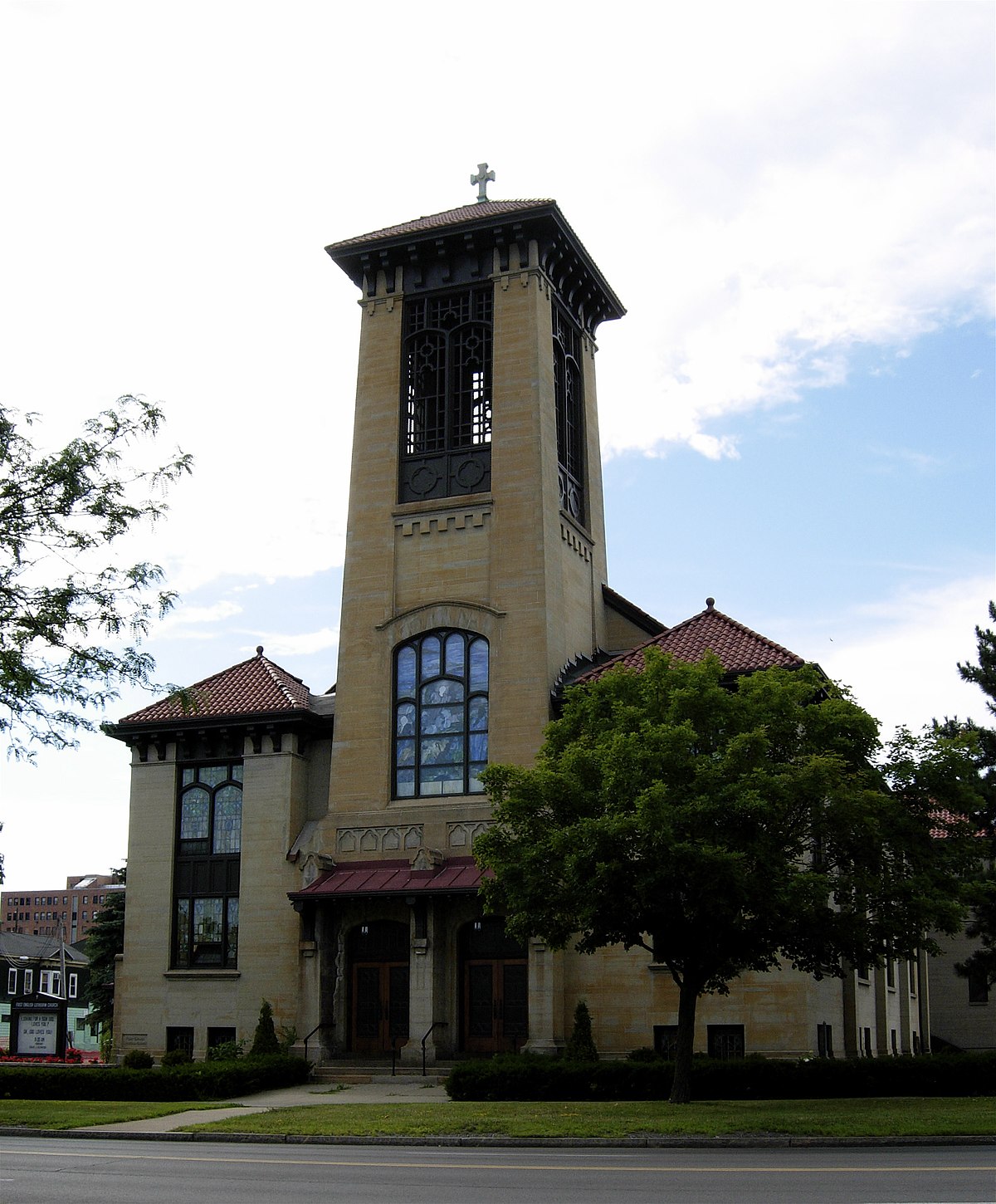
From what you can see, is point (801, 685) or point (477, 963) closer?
point (801, 685)

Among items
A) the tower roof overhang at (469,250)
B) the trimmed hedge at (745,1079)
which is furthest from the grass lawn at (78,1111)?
the tower roof overhang at (469,250)

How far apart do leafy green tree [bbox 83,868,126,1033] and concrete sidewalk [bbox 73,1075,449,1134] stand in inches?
675

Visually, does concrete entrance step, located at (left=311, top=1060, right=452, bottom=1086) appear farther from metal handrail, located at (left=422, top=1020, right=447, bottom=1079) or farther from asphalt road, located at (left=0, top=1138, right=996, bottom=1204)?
asphalt road, located at (left=0, top=1138, right=996, bottom=1204)

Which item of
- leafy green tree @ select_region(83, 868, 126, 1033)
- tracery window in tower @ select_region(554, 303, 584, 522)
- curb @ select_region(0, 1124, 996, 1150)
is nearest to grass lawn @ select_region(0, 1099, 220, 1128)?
curb @ select_region(0, 1124, 996, 1150)

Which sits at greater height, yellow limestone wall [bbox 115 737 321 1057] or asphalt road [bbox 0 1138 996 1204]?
yellow limestone wall [bbox 115 737 321 1057]

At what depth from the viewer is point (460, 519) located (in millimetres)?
38844

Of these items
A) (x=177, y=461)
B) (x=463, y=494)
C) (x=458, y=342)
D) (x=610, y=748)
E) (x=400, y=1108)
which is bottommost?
(x=400, y=1108)

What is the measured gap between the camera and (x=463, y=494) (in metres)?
39.2

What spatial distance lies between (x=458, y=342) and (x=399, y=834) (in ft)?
47.4

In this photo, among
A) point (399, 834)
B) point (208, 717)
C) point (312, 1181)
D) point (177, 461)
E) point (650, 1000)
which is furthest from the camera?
point (208, 717)

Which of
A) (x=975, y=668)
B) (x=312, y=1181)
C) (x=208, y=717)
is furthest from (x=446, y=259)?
(x=312, y=1181)

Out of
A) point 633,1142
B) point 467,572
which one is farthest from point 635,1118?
point 467,572

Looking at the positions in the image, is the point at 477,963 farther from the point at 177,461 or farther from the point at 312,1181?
the point at 312,1181

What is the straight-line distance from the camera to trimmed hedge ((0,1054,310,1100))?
1144 inches
